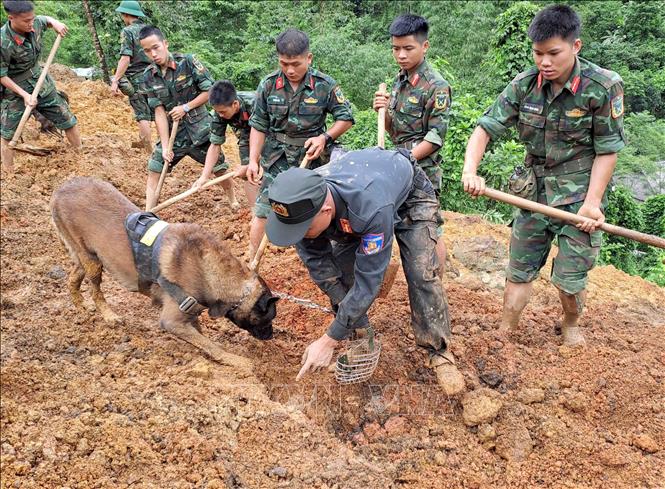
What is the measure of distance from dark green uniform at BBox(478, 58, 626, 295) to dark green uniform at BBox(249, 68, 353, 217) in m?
1.65

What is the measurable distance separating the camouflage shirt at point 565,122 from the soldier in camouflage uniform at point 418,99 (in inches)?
23.7

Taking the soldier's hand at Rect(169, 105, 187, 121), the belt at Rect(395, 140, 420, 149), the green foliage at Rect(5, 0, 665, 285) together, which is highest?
the belt at Rect(395, 140, 420, 149)

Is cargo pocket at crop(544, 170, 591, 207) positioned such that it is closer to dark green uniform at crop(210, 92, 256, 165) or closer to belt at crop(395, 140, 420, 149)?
belt at crop(395, 140, 420, 149)

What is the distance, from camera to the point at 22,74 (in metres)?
7.01

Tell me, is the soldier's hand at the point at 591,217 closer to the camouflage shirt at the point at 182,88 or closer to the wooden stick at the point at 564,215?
the wooden stick at the point at 564,215

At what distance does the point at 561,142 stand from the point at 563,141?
14 millimetres

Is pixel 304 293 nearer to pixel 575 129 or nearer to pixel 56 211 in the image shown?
pixel 56 211

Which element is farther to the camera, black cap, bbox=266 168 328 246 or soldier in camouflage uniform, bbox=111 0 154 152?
soldier in camouflage uniform, bbox=111 0 154 152

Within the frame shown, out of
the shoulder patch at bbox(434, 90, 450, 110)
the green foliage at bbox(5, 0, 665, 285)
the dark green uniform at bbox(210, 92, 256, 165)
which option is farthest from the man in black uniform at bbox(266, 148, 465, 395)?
the green foliage at bbox(5, 0, 665, 285)

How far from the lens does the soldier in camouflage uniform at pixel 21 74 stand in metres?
6.61

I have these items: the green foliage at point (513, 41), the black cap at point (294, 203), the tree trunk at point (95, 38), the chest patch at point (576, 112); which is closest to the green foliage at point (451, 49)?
the green foliage at point (513, 41)

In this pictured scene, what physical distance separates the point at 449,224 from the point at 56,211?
4537 mm

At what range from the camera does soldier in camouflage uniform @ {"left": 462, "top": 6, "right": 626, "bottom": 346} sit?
3418mm

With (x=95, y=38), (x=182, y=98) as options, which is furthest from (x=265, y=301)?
(x=95, y=38)
